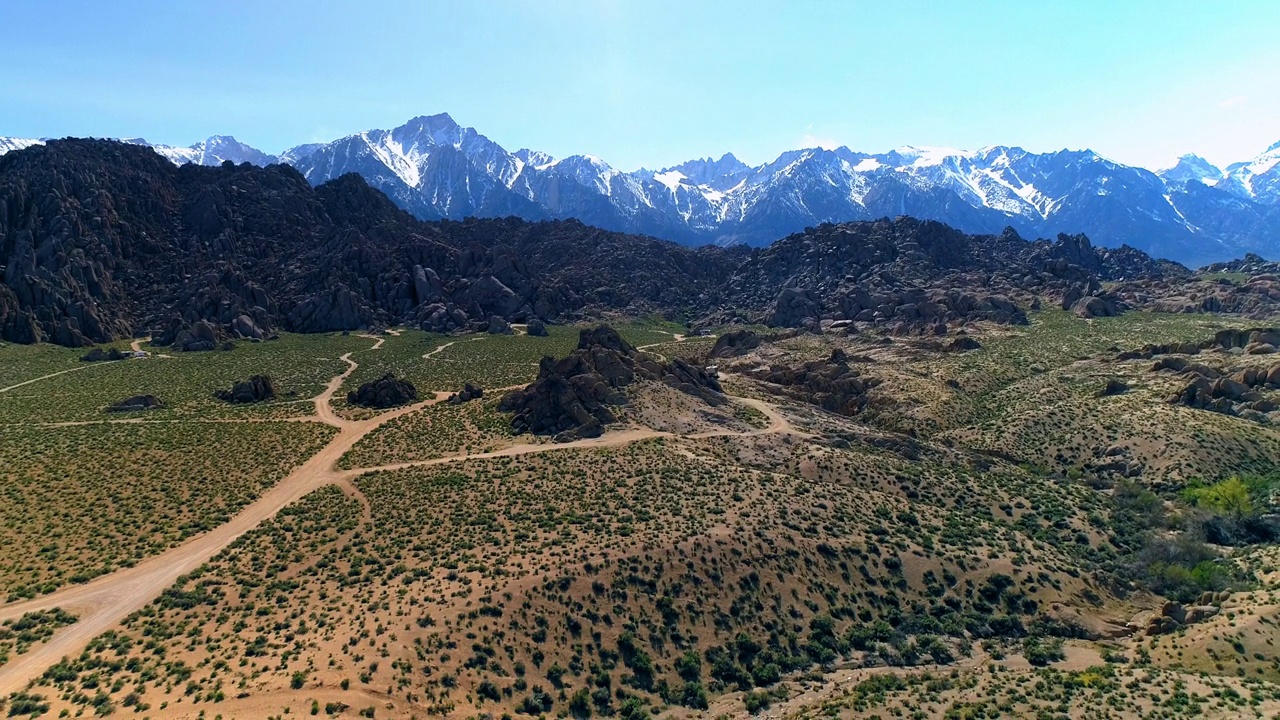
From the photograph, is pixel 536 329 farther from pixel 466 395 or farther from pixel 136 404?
pixel 136 404

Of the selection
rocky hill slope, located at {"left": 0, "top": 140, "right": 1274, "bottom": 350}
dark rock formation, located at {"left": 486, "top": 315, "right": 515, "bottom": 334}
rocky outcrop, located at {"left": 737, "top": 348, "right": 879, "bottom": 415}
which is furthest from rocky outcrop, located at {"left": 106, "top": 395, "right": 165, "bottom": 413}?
rocky outcrop, located at {"left": 737, "top": 348, "right": 879, "bottom": 415}

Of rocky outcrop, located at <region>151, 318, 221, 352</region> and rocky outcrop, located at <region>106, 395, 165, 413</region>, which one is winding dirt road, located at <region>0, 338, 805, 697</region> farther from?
rocky outcrop, located at <region>151, 318, 221, 352</region>

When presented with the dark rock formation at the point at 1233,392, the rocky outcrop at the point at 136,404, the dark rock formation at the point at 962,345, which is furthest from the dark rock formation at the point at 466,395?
the dark rock formation at the point at 962,345

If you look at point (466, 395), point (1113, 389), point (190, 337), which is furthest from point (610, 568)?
point (190, 337)

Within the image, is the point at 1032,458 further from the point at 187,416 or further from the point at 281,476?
the point at 187,416

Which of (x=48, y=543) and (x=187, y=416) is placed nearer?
(x=48, y=543)

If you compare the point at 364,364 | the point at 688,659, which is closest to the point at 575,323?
the point at 364,364

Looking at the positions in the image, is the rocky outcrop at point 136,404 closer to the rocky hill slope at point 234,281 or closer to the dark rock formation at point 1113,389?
the rocky hill slope at point 234,281
